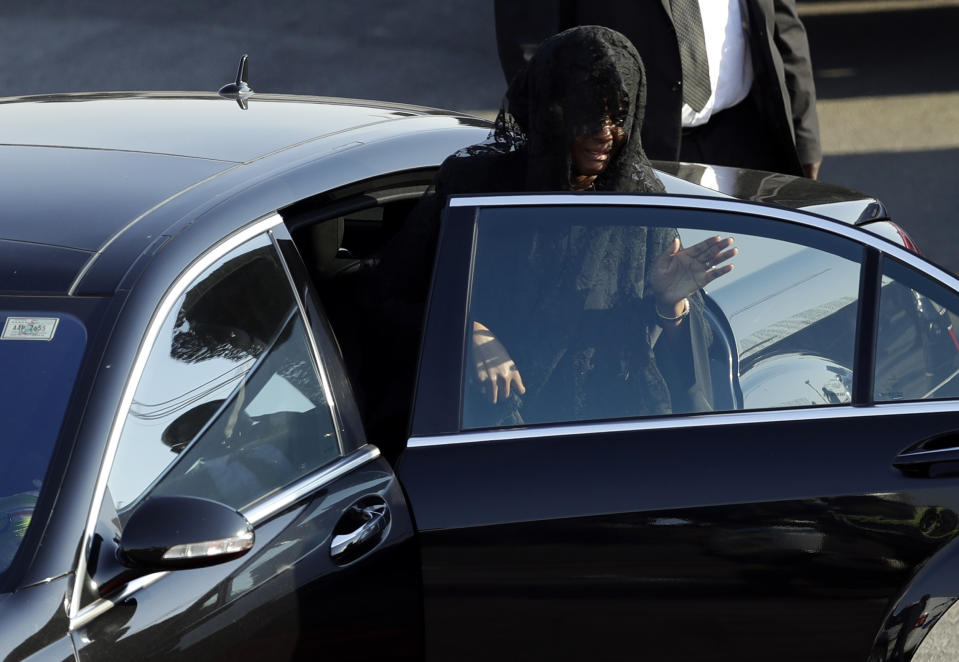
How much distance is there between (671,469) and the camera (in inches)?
83.1

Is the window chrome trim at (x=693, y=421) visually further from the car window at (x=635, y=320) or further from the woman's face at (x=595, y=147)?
the woman's face at (x=595, y=147)

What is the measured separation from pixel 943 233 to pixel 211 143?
5.04 meters

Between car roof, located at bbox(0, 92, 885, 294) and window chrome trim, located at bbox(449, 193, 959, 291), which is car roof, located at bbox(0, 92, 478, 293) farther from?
window chrome trim, located at bbox(449, 193, 959, 291)

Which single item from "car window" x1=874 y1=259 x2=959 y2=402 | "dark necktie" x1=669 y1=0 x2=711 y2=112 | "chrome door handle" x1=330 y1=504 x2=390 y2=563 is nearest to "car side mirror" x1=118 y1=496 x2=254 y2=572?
"chrome door handle" x1=330 y1=504 x2=390 y2=563

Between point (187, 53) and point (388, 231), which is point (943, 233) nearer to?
point (388, 231)

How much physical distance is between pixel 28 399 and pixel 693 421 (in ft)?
3.63

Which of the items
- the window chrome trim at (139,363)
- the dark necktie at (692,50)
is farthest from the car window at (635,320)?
the dark necktie at (692,50)

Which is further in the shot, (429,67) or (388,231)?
(429,67)

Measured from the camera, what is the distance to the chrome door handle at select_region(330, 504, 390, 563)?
79.1 inches

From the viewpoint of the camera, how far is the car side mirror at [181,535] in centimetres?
168

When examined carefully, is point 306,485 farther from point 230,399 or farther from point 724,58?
point 724,58

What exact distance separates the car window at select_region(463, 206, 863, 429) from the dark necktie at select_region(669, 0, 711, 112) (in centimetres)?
169

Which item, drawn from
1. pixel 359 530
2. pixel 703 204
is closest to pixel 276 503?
pixel 359 530

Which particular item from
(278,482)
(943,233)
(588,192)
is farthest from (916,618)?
(943,233)
